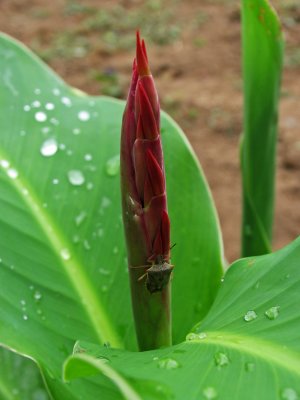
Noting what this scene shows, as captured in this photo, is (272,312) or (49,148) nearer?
(272,312)

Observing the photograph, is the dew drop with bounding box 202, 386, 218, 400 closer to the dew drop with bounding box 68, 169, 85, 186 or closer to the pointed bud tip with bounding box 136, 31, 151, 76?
the pointed bud tip with bounding box 136, 31, 151, 76

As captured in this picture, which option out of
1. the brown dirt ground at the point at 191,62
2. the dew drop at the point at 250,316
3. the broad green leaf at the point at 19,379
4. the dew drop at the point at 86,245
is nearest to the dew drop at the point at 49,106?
the dew drop at the point at 86,245

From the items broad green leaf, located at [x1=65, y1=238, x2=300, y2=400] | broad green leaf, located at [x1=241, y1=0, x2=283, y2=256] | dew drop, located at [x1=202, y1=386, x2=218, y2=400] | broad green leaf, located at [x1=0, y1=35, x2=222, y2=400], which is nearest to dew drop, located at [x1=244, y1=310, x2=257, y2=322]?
broad green leaf, located at [x1=65, y1=238, x2=300, y2=400]

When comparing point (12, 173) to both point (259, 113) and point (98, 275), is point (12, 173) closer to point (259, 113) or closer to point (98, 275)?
point (98, 275)

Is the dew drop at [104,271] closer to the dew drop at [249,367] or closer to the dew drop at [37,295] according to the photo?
the dew drop at [37,295]

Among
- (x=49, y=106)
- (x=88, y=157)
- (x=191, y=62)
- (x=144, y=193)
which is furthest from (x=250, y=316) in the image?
(x=191, y=62)
